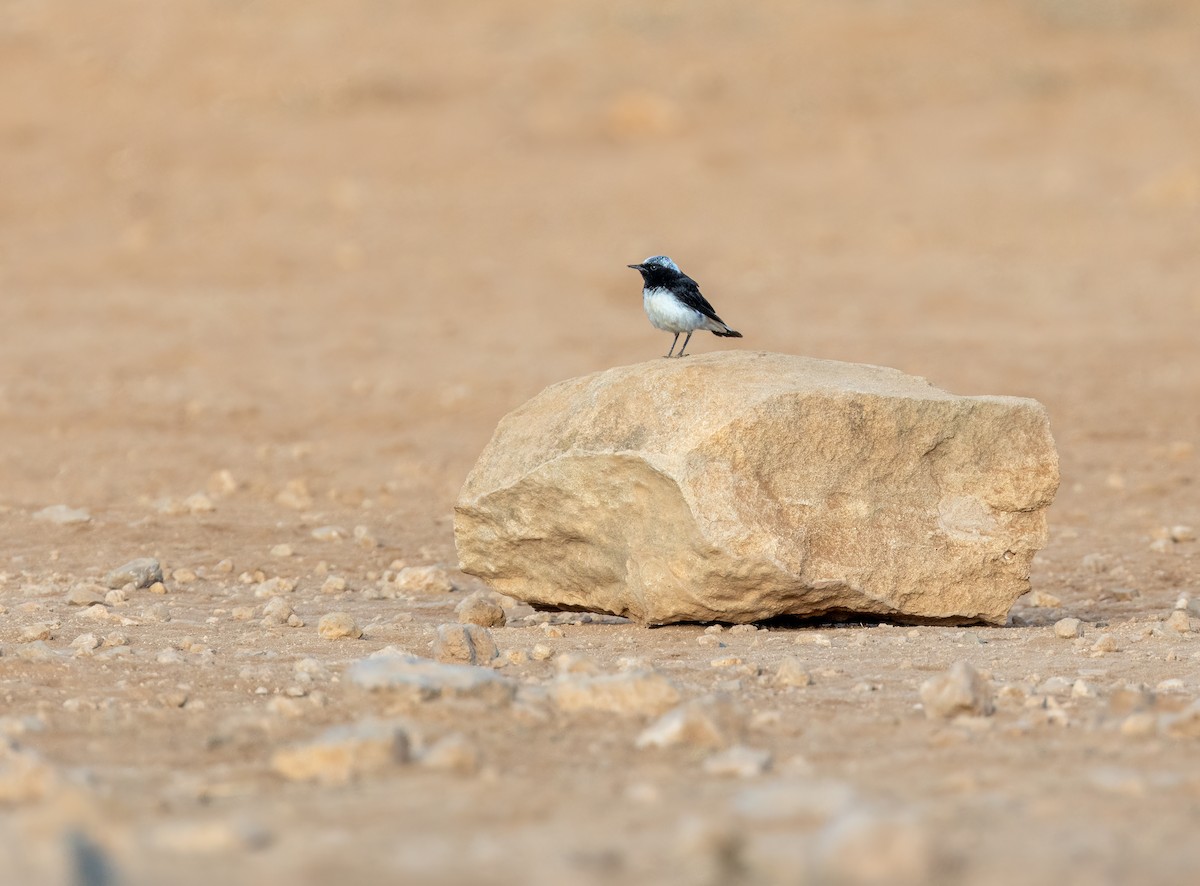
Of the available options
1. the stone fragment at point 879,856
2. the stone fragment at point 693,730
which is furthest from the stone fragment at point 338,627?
the stone fragment at point 879,856

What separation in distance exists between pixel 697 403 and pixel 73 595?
2.58 metres

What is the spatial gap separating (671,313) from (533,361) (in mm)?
6664

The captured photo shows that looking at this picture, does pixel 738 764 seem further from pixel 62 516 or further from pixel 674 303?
pixel 62 516

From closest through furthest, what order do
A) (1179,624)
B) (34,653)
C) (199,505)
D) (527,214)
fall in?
1. (34,653)
2. (1179,624)
3. (199,505)
4. (527,214)

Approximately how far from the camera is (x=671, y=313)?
627 centimetres

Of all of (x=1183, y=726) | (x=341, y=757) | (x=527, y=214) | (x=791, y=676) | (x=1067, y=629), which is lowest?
(x=341, y=757)

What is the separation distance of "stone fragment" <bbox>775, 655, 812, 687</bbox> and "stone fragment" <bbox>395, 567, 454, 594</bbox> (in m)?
2.56

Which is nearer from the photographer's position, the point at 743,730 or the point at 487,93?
the point at 743,730

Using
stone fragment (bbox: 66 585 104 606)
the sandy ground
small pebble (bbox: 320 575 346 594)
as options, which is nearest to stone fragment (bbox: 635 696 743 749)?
the sandy ground

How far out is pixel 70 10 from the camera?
2008 centimetres

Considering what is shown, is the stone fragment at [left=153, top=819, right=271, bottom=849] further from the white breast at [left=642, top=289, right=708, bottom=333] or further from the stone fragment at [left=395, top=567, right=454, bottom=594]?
the stone fragment at [left=395, top=567, right=454, bottom=594]

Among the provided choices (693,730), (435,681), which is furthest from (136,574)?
(693,730)

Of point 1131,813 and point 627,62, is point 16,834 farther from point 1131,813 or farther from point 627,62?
point 627,62

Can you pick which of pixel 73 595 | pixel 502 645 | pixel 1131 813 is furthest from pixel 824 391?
pixel 73 595
